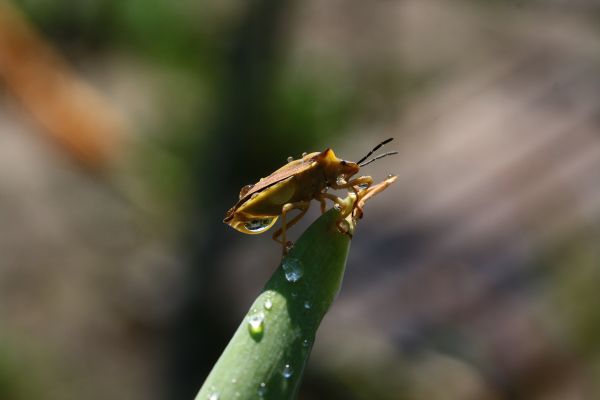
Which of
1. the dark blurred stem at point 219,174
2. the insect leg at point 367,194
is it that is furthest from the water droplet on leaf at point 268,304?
the dark blurred stem at point 219,174

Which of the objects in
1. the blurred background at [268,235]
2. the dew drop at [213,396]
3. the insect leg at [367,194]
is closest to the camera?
the dew drop at [213,396]

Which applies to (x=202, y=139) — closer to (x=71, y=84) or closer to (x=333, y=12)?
(x=71, y=84)

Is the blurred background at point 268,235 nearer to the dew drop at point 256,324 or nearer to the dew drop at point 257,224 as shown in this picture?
the dew drop at point 257,224

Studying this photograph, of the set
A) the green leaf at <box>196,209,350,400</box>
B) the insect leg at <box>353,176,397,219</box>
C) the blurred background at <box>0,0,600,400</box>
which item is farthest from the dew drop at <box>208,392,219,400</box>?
the blurred background at <box>0,0,600,400</box>

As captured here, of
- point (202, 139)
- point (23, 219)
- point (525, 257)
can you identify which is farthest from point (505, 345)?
point (23, 219)

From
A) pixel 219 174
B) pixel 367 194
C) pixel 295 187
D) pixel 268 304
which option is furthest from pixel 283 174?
pixel 219 174

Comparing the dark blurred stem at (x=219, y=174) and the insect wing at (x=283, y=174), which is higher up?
the dark blurred stem at (x=219, y=174)
